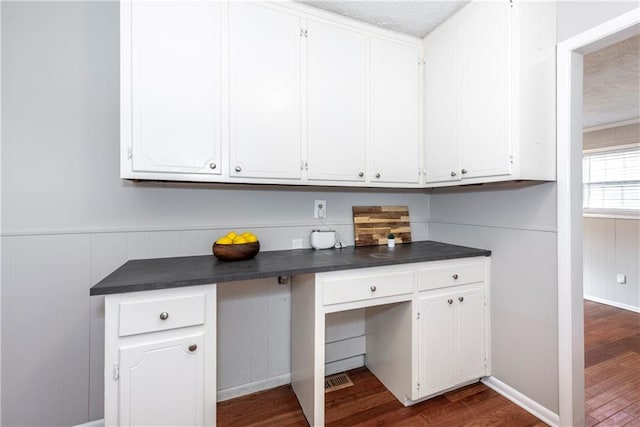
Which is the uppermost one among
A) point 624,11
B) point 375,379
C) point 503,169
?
point 624,11

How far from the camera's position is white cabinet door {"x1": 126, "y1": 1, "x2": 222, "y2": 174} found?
1378 millimetres

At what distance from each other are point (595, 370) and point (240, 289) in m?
2.71

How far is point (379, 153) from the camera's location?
75.8 inches

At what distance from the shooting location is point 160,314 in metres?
1.21

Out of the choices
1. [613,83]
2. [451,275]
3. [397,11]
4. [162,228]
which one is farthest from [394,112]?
[613,83]

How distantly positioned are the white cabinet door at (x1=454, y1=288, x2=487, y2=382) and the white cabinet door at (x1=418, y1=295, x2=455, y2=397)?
64mm

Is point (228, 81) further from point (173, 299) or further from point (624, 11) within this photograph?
point (624, 11)

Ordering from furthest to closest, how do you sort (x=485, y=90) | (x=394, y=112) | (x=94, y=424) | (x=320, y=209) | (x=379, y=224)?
(x=379, y=224), (x=320, y=209), (x=394, y=112), (x=485, y=90), (x=94, y=424)

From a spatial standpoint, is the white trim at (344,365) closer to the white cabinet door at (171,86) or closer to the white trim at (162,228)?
the white trim at (162,228)

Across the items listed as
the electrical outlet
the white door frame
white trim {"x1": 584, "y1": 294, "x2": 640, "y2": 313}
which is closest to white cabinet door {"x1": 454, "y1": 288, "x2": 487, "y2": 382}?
the white door frame

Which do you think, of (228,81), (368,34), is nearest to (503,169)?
(368,34)

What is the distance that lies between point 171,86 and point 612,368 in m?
3.58

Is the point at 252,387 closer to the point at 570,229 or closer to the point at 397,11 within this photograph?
the point at 570,229

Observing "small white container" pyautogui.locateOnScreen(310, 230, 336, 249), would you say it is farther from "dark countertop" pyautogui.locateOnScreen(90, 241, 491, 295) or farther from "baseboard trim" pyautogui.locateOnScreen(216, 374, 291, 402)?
"baseboard trim" pyautogui.locateOnScreen(216, 374, 291, 402)
